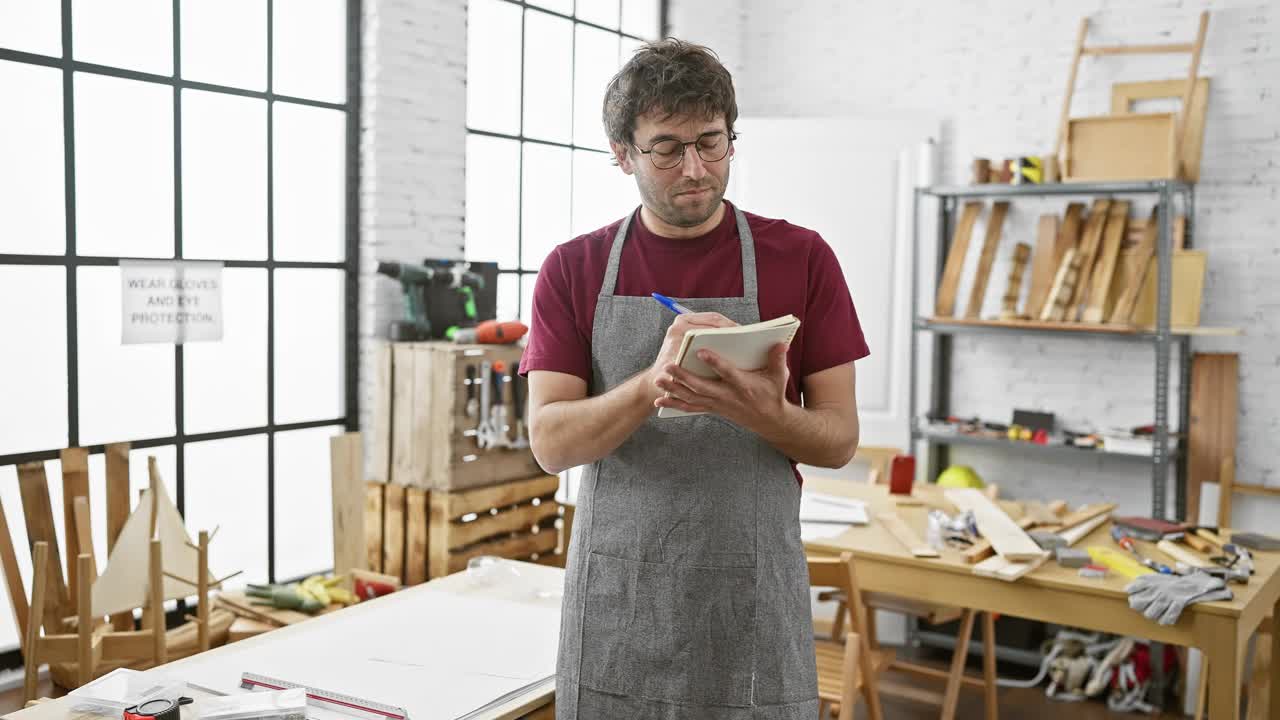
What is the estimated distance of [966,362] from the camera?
588cm

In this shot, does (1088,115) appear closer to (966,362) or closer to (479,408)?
(966,362)

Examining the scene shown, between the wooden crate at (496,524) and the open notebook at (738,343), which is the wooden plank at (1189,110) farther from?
the open notebook at (738,343)

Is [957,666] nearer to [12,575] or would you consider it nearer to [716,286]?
[716,286]

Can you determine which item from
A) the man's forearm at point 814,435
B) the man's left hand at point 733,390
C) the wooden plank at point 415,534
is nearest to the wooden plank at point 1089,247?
the wooden plank at point 415,534

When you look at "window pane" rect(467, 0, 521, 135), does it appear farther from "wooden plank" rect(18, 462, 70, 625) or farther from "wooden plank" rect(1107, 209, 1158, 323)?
"wooden plank" rect(1107, 209, 1158, 323)

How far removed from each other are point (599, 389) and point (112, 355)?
2630 mm

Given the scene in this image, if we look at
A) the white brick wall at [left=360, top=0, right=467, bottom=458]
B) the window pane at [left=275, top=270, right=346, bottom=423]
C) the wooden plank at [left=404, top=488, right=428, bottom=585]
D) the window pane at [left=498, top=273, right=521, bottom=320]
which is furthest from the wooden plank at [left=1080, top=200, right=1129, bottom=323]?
the window pane at [left=275, top=270, right=346, bottom=423]

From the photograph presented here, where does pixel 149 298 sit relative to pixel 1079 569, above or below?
above

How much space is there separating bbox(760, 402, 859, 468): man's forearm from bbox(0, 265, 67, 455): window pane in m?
2.86

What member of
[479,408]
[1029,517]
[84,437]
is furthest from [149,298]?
[1029,517]

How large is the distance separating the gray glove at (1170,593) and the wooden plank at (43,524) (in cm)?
311

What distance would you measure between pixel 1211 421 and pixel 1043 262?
1094 mm

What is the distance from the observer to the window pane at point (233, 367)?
13.3 feet

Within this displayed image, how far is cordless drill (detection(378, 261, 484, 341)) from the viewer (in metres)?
4.40
